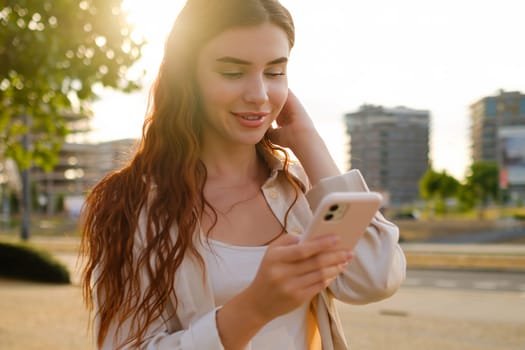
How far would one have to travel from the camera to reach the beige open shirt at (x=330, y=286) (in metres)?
1.45

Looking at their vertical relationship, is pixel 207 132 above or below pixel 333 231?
above

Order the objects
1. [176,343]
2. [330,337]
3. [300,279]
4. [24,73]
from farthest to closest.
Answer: [24,73] < [330,337] < [176,343] < [300,279]

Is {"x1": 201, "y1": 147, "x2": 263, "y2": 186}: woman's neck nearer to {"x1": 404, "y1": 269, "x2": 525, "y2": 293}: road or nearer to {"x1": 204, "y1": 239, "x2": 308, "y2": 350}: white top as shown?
{"x1": 204, "y1": 239, "x2": 308, "y2": 350}: white top

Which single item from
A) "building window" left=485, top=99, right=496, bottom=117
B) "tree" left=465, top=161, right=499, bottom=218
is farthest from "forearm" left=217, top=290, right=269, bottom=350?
"building window" left=485, top=99, right=496, bottom=117

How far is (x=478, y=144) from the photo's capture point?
7700 cm

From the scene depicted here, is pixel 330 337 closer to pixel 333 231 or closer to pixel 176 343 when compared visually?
pixel 176 343

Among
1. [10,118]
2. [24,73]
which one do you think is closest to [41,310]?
[10,118]

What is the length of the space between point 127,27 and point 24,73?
1125 mm

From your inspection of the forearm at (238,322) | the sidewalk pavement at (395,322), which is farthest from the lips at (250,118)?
the sidewalk pavement at (395,322)

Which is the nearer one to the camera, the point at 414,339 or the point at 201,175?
the point at 201,175

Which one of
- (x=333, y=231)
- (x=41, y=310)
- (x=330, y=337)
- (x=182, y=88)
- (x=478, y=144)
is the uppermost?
(x=182, y=88)

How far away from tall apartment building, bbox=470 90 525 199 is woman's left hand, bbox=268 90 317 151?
39.6 meters

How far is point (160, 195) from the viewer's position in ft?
5.16

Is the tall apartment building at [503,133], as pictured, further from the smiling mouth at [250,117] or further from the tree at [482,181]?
the smiling mouth at [250,117]
